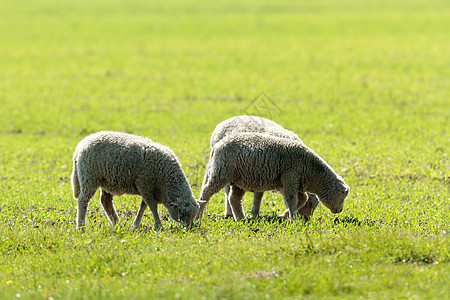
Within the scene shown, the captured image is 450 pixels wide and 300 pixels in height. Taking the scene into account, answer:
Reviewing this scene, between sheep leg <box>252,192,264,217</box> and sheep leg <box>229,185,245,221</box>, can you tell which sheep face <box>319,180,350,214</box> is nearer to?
sheep leg <box>252,192,264,217</box>

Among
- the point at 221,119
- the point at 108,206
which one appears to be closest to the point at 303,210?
the point at 108,206

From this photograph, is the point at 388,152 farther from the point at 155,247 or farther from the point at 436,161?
the point at 155,247

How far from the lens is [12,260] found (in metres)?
8.85

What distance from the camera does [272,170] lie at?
422 inches

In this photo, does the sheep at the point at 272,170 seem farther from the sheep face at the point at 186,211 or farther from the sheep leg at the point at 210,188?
the sheep face at the point at 186,211

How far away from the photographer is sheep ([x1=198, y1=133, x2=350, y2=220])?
35.0 feet

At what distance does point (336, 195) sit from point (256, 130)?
79.7 inches

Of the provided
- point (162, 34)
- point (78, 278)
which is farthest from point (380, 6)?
point (78, 278)

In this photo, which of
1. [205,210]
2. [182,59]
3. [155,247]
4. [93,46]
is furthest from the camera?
[93,46]

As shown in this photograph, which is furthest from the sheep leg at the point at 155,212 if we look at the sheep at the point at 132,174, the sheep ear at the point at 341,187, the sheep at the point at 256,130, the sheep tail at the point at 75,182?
the sheep ear at the point at 341,187

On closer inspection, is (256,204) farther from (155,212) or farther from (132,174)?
(132,174)

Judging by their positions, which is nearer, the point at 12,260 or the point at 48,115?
the point at 12,260

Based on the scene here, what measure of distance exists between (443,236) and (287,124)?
11.1 metres

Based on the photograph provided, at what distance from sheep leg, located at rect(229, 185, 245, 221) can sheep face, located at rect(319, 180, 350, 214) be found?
1.40 metres
